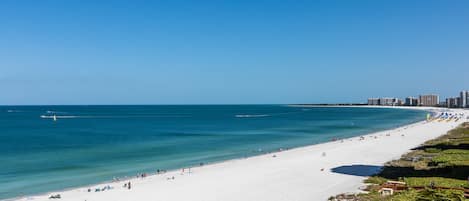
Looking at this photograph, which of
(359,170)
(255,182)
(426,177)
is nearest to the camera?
(426,177)

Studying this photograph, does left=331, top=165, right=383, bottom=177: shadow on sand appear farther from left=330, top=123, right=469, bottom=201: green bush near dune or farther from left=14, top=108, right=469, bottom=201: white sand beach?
left=330, top=123, right=469, bottom=201: green bush near dune

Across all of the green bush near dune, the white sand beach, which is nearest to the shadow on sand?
the white sand beach

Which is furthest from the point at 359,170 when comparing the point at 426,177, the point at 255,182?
the point at 255,182

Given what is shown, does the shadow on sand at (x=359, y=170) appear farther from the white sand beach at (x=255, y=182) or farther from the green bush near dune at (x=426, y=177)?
the green bush near dune at (x=426, y=177)

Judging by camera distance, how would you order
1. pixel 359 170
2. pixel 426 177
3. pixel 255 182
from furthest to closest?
pixel 359 170
pixel 255 182
pixel 426 177

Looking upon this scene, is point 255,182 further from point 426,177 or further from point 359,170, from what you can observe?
point 426,177

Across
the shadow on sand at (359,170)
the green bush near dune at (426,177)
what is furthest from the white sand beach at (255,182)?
the green bush near dune at (426,177)

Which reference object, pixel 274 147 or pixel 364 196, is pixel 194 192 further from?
pixel 274 147

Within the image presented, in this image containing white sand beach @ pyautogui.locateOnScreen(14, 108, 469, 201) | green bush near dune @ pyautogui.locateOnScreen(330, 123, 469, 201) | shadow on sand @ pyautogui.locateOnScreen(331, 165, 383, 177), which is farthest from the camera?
shadow on sand @ pyautogui.locateOnScreen(331, 165, 383, 177)

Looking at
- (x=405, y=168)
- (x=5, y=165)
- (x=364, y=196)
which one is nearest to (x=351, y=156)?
(x=405, y=168)
